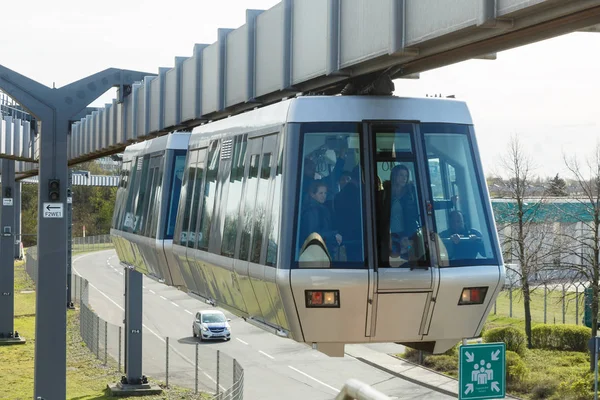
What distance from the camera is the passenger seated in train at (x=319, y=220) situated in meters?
8.63

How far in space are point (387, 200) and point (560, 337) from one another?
27628mm

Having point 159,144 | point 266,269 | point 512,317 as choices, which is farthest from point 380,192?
point 512,317

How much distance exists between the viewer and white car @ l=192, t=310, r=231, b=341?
4150cm

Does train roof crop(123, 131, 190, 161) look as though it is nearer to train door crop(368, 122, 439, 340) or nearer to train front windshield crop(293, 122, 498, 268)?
train front windshield crop(293, 122, 498, 268)

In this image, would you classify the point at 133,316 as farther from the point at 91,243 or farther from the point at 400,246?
the point at 91,243

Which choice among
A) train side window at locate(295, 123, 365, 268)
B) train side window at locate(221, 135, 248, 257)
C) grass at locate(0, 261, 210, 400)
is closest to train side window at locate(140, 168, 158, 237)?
train side window at locate(221, 135, 248, 257)

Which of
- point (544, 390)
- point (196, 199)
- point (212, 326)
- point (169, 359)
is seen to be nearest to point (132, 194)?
point (196, 199)

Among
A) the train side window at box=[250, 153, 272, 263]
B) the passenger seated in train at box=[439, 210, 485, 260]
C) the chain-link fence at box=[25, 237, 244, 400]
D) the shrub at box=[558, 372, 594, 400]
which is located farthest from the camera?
the chain-link fence at box=[25, 237, 244, 400]

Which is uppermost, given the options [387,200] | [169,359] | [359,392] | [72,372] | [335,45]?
[335,45]

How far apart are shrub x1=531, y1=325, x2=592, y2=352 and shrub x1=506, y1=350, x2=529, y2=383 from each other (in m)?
3.92

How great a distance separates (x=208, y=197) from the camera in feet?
40.5

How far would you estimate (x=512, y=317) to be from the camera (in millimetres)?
42531

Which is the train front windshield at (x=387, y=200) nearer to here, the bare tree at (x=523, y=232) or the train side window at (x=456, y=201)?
the train side window at (x=456, y=201)

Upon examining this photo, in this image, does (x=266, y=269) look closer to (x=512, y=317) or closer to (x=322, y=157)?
(x=322, y=157)
